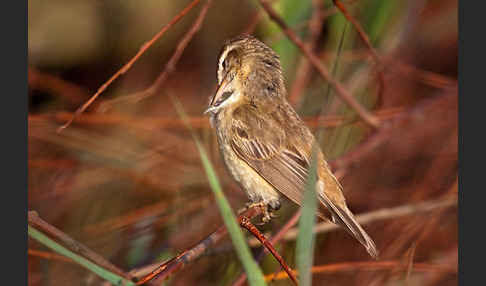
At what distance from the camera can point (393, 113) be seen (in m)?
4.24

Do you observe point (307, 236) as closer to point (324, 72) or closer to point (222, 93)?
point (222, 93)

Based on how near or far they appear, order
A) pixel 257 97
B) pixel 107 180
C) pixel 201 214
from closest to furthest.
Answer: pixel 257 97 → pixel 201 214 → pixel 107 180

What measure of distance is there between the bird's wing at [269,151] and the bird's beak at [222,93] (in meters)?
0.15

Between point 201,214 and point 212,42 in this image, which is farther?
point 212,42

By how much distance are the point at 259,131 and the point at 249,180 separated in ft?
0.90

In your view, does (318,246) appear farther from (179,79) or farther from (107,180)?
(179,79)

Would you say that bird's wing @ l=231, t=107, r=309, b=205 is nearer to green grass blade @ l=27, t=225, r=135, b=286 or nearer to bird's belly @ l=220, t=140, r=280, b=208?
bird's belly @ l=220, t=140, r=280, b=208

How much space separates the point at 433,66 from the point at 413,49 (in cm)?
46

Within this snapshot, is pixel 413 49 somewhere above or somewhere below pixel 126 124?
below

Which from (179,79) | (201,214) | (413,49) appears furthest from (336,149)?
(179,79)

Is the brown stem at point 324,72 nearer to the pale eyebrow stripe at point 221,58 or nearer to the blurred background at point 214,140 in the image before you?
the blurred background at point 214,140

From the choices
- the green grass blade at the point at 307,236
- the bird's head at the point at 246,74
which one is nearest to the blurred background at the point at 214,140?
the bird's head at the point at 246,74

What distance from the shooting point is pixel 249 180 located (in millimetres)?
2992

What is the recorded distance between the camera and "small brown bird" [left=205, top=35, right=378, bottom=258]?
296 cm
